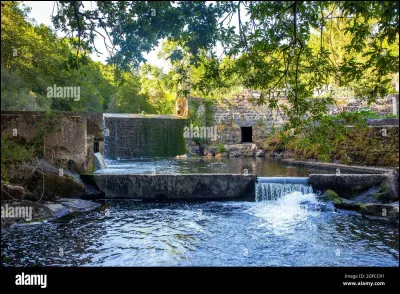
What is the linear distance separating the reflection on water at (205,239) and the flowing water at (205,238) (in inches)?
0.6

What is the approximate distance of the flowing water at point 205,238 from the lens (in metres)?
5.62

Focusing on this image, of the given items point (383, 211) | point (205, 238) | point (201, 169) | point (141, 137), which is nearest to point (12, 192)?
point (205, 238)

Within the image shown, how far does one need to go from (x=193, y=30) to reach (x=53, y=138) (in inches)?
262

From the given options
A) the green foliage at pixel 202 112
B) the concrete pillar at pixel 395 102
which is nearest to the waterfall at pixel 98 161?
the green foliage at pixel 202 112

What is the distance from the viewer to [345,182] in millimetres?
10070

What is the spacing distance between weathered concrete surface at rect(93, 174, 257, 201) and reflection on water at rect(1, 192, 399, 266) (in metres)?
1.12

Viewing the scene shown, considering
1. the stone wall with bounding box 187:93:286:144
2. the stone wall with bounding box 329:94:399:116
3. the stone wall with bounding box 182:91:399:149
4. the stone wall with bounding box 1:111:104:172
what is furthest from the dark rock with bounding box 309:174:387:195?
the stone wall with bounding box 187:93:286:144

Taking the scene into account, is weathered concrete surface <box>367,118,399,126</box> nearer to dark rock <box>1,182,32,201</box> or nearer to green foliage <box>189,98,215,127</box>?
green foliage <box>189,98,215,127</box>

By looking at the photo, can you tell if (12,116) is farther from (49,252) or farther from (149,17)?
(149,17)

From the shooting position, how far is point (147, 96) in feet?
99.5

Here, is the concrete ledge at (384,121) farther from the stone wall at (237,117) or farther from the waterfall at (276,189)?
the stone wall at (237,117)
